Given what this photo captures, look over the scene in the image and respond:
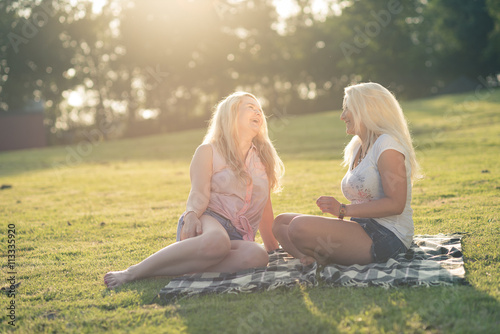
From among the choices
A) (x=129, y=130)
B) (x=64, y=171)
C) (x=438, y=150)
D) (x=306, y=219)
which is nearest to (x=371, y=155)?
(x=306, y=219)

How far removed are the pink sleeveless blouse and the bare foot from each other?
0.87m

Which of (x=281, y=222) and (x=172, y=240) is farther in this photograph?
(x=172, y=240)

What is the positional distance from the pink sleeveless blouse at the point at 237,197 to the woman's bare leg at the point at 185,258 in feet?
1.08

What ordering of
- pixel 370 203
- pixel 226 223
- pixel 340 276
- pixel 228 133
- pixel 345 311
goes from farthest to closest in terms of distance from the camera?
pixel 228 133, pixel 226 223, pixel 370 203, pixel 340 276, pixel 345 311

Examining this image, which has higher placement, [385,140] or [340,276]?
[385,140]

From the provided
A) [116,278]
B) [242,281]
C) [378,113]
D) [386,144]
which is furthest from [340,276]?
[116,278]

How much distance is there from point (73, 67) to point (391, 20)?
23.2 meters

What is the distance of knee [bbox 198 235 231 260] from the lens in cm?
383

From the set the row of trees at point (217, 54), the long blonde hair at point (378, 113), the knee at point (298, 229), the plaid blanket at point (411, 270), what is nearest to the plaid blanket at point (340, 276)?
the plaid blanket at point (411, 270)

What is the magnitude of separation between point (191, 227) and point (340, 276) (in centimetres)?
121

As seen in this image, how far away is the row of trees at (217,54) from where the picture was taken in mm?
33750

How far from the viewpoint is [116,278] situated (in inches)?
154

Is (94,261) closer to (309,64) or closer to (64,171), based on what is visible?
(64,171)

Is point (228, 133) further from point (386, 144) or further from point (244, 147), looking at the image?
point (386, 144)
